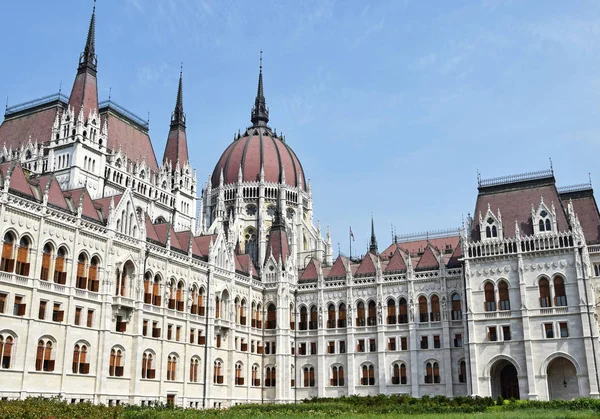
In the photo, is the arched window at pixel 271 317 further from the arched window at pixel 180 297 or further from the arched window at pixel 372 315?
the arched window at pixel 180 297

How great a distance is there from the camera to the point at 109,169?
2478 inches

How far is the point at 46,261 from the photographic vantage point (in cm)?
4472

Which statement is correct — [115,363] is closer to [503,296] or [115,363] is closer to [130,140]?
[130,140]

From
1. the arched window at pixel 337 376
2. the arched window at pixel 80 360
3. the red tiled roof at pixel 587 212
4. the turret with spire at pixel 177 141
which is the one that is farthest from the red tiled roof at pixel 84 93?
the red tiled roof at pixel 587 212

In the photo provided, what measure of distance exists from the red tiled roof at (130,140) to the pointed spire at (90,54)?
5.79 meters

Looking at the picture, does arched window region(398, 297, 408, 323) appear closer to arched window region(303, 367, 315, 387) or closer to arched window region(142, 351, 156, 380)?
arched window region(303, 367, 315, 387)

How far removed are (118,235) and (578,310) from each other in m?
39.4

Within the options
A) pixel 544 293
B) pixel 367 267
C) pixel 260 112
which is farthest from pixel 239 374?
pixel 260 112

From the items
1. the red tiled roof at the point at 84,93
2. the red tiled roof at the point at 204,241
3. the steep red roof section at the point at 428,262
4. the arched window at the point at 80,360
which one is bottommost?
the arched window at the point at 80,360

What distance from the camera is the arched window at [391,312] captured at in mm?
65562

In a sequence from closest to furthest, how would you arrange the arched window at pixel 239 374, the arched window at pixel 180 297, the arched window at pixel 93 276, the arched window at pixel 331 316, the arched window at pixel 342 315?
the arched window at pixel 93 276, the arched window at pixel 180 297, the arched window at pixel 239 374, the arched window at pixel 342 315, the arched window at pixel 331 316

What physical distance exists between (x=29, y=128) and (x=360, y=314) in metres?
38.6

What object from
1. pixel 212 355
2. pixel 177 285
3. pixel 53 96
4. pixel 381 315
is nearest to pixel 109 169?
pixel 53 96

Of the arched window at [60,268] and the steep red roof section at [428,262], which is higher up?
the steep red roof section at [428,262]
